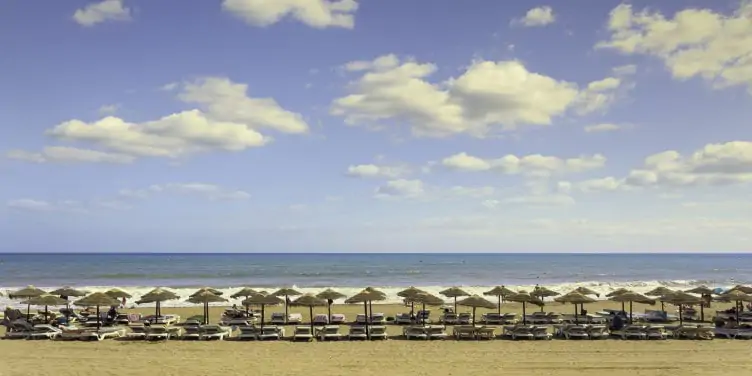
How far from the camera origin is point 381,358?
1412 centimetres

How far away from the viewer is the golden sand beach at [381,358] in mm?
12719

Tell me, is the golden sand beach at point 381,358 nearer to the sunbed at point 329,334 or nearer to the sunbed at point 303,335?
the sunbed at point 303,335

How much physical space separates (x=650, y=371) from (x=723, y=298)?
9.31m

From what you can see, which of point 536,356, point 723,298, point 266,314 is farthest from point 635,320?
point 266,314

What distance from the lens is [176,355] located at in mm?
14578

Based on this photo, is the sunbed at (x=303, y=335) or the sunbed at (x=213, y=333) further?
the sunbed at (x=213, y=333)

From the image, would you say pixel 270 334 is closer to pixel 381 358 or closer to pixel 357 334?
pixel 357 334

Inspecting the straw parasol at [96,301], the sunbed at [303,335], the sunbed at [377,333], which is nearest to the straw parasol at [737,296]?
the sunbed at [377,333]

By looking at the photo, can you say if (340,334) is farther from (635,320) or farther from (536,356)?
(635,320)

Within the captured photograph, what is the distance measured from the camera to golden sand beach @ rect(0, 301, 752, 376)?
1272 centimetres

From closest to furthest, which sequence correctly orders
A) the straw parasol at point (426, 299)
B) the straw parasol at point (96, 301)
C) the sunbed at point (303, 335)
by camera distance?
the sunbed at point (303, 335)
the straw parasol at point (96, 301)
the straw parasol at point (426, 299)

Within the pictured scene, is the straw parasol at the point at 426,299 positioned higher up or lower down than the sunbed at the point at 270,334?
higher up

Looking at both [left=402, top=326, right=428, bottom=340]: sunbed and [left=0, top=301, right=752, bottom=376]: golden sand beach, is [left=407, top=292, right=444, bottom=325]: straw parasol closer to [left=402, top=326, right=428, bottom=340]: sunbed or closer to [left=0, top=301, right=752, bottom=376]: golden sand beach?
[left=402, top=326, right=428, bottom=340]: sunbed

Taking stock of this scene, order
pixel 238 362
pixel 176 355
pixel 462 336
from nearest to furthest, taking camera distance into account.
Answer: pixel 238 362, pixel 176 355, pixel 462 336
